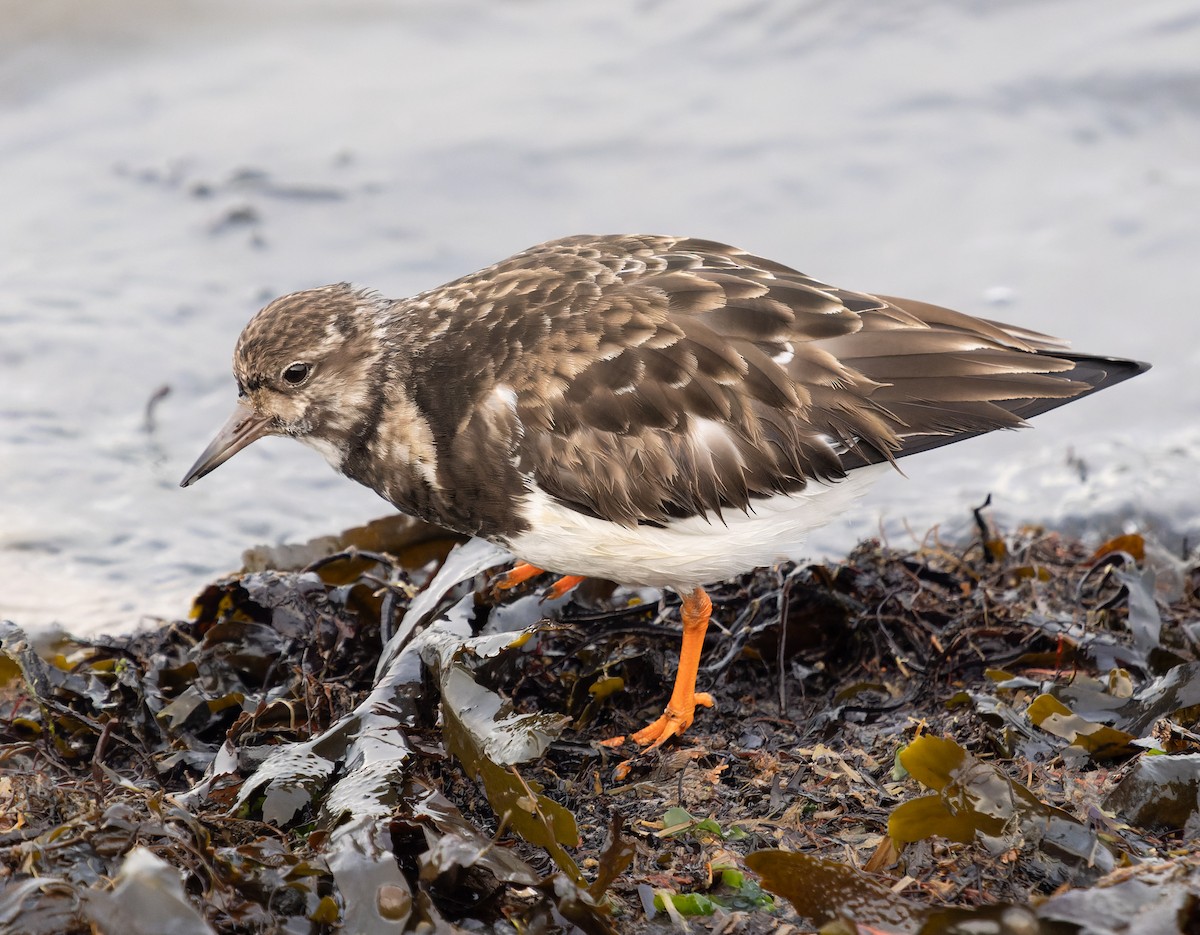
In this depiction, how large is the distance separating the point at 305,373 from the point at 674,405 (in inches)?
49.2

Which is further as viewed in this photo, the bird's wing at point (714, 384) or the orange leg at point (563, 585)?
the orange leg at point (563, 585)

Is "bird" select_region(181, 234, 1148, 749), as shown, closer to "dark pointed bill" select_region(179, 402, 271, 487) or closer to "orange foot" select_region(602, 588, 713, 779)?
"orange foot" select_region(602, 588, 713, 779)

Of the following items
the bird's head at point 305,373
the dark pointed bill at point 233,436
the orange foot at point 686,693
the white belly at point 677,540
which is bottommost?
the orange foot at point 686,693

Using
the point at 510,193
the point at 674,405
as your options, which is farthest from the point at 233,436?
the point at 510,193

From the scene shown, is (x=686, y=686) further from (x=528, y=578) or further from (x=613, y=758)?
(x=528, y=578)

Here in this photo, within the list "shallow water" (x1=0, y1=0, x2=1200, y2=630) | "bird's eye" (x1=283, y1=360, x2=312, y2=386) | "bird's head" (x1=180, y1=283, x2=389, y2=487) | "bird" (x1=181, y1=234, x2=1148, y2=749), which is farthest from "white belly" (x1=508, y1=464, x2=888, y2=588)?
"shallow water" (x1=0, y1=0, x2=1200, y2=630)

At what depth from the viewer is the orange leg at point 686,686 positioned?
3.44 metres

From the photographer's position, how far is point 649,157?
28.4 ft

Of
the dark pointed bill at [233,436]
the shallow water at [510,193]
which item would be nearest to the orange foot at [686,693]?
the dark pointed bill at [233,436]

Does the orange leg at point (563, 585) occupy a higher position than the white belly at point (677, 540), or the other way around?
the white belly at point (677, 540)

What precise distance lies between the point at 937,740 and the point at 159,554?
425 centimetres

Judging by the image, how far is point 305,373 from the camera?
398cm

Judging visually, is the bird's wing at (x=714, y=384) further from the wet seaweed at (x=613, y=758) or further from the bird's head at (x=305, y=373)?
the wet seaweed at (x=613, y=758)

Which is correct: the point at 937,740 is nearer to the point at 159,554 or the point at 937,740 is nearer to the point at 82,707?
the point at 82,707
